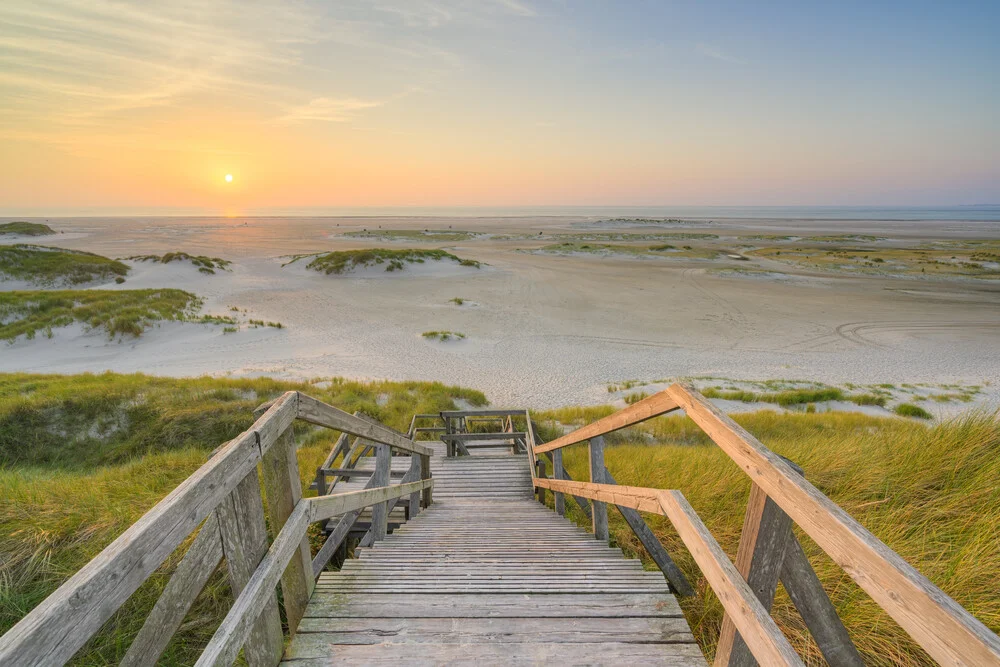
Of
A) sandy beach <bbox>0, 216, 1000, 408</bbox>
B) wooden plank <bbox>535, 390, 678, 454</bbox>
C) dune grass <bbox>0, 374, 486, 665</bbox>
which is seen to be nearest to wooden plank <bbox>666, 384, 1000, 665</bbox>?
wooden plank <bbox>535, 390, 678, 454</bbox>

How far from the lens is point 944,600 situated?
1.04 m

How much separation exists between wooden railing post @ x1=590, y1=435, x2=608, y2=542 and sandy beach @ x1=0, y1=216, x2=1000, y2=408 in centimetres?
1048

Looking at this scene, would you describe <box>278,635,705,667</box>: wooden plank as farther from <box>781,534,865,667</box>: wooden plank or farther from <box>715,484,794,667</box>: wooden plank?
<box>781,534,865,667</box>: wooden plank

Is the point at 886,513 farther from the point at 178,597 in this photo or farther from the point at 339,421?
the point at 178,597

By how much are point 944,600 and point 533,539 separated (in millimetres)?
3353

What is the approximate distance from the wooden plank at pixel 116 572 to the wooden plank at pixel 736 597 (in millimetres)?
1786

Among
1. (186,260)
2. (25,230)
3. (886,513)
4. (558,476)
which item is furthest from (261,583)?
(25,230)

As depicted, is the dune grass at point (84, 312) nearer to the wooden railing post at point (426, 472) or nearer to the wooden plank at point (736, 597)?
the wooden railing post at point (426, 472)

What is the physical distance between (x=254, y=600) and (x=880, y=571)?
2152 mm

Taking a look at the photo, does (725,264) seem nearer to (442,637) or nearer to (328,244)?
(442,637)

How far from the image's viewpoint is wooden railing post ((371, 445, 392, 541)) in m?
3.93

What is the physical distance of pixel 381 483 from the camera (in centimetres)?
403

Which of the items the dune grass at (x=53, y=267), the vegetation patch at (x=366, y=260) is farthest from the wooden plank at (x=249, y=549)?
the dune grass at (x=53, y=267)

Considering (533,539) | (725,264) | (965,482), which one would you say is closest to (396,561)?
(533,539)
